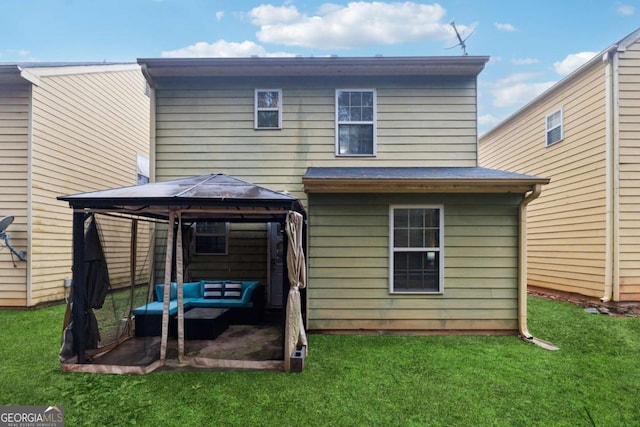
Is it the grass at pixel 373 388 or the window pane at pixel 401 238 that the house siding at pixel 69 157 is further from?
the window pane at pixel 401 238

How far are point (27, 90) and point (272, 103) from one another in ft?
16.5

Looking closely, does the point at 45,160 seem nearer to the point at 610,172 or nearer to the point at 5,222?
the point at 5,222

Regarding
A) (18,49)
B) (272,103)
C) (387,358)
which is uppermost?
(18,49)

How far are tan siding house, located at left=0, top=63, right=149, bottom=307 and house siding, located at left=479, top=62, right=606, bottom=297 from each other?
368 inches

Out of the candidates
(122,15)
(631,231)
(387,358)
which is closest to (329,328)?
(387,358)

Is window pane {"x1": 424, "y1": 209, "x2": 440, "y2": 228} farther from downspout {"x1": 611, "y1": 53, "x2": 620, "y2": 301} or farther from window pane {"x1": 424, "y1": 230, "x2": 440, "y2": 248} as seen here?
downspout {"x1": 611, "y1": 53, "x2": 620, "y2": 301}

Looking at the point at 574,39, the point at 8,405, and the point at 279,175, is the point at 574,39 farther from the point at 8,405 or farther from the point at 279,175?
the point at 8,405

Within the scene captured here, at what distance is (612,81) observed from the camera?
22.8 feet

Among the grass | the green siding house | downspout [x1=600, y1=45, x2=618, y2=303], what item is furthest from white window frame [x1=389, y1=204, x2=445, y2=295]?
downspout [x1=600, y1=45, x2=618, y2=303]

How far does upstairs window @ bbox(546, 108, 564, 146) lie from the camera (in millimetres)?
8584

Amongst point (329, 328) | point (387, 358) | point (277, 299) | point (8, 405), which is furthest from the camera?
point (277, 299)

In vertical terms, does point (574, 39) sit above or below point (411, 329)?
above

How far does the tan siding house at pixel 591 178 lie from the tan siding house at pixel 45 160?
9.28m

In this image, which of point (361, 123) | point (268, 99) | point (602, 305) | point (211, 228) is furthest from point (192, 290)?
point (602, 305)
